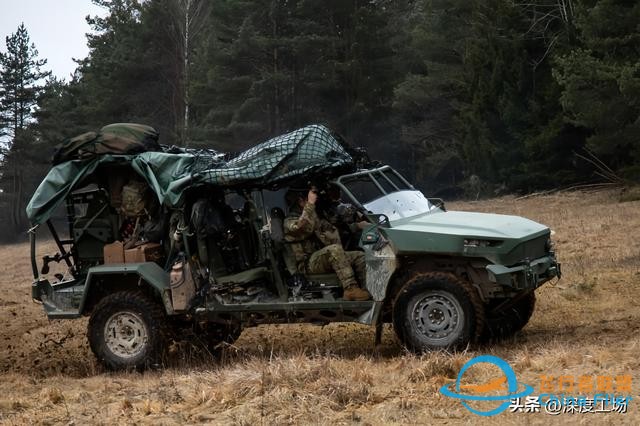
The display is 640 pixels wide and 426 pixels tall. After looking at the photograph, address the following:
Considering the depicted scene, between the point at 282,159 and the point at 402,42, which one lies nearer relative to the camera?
the point at 282,159

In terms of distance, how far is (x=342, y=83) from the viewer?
37906 mm

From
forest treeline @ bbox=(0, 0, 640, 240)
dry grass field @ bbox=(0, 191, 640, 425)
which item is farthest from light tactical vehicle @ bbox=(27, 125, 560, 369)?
forest treeline @ bbox=(0, 0, 640, 240)

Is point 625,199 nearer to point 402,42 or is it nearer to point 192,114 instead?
point 402,42

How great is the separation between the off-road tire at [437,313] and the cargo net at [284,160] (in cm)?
156

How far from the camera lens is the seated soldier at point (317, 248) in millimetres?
8758

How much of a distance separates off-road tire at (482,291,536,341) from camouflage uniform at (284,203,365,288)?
5.16 feet

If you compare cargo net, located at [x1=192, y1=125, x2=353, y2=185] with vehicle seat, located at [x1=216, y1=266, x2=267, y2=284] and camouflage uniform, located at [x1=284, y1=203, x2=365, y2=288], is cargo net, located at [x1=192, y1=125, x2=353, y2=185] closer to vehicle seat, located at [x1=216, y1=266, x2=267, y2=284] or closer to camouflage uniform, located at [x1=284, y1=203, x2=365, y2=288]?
camouflage uniform, located at [x1=284, y1=203, x2=365, y2=288]

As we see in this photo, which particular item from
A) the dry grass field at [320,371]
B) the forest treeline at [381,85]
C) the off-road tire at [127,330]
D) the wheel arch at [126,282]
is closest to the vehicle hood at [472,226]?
the dry grass field at [320,371]

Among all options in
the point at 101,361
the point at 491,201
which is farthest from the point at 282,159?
the point at 491,201

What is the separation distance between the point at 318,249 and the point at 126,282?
2.35 metres

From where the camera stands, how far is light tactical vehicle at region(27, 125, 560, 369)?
27.7ft

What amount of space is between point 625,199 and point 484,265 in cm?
1730

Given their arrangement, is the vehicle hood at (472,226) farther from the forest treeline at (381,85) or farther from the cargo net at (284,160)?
the forest treeline at (381,85)

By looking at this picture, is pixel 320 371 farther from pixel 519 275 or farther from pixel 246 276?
pixel 246 276
